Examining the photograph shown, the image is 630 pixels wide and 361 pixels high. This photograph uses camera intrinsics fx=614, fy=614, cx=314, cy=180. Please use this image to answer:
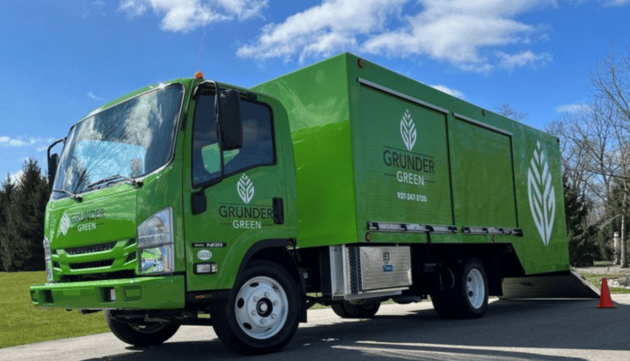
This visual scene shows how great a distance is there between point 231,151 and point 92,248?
166 cm

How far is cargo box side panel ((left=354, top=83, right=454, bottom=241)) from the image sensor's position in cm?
770

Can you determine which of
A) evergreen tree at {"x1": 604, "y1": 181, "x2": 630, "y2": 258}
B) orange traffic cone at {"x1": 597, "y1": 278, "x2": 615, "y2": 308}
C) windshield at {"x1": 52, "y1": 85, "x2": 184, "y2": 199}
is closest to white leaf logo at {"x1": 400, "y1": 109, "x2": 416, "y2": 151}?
windshield at {"x1": 52, "y1": 85, "x2": 184, "y2": 199}

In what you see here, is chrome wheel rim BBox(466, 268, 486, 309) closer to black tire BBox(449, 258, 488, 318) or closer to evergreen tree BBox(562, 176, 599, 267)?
black tire BBox(449, 258, 488, 318)

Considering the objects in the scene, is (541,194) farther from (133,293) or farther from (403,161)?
(133,293)

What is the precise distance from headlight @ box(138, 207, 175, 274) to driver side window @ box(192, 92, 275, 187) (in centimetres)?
48

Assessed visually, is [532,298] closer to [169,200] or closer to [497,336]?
[497,336]

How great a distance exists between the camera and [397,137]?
27.3 ft

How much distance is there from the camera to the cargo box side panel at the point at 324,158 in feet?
24.0

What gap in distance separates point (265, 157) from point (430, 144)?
333 centimetres

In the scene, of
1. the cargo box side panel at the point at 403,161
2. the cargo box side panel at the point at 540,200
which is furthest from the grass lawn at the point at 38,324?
the cargo box side panel at the point at 540,200

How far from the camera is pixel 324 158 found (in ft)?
24.5

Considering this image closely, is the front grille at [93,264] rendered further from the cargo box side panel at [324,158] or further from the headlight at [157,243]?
the cargo box side panel at [324,158]

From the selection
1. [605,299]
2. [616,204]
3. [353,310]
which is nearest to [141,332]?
→ [353,310]

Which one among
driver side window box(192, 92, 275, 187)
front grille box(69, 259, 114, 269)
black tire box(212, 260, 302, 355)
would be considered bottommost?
black tire box(212, 260, 302, 355)
